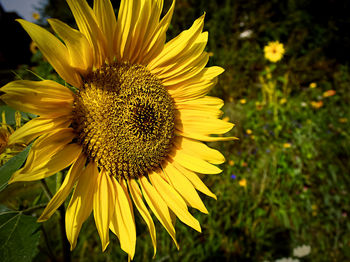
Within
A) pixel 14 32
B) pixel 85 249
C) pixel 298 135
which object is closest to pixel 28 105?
pixel 85 249

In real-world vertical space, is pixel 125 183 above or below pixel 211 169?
above

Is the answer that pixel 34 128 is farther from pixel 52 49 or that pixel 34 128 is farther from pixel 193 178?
pixel 193 178

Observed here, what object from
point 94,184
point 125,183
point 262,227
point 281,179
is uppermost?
point 94,184

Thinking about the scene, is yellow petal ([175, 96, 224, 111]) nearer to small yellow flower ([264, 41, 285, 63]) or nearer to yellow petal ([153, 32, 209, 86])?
yellow petal ([153, 32, 209, 86])

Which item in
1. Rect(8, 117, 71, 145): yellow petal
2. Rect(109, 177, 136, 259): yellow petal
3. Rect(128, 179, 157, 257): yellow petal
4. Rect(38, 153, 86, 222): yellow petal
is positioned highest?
Rect(8, 117, 71, 145): yellow petal

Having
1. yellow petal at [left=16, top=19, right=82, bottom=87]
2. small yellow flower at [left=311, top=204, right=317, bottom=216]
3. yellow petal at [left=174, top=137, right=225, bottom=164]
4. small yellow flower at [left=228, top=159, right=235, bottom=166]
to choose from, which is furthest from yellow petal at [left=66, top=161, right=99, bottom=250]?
small yellow flower at [left=311, top=204, right=317, bottom=216]

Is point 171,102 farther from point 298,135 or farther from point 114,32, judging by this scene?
point 298,135
